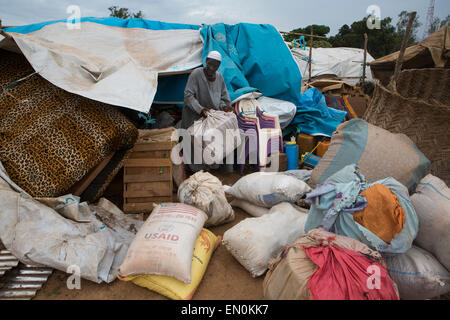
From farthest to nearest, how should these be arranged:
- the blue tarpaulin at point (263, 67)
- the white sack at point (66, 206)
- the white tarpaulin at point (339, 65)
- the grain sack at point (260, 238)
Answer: the white tarpaulin at point (339, 65) → the blue tarpaulin at point (263, 67) → the white sack at point (66, 206) → the grain sack at point (260, 238)

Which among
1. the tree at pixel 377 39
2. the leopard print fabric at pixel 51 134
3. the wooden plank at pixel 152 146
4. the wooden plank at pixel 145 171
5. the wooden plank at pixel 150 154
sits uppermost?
the tree at pixel 377 39

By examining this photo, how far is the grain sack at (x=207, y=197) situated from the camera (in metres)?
2.42

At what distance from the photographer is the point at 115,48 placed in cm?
415

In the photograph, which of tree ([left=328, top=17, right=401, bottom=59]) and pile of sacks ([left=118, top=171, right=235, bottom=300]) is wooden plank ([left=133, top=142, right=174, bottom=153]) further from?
tree ([left=328, top=17, right=401, bottom=59])

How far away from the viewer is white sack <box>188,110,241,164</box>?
10.8 ft

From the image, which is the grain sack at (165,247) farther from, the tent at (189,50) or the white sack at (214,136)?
the tent at (189,50)

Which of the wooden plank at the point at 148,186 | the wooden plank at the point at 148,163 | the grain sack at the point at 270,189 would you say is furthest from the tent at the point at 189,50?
the grain sack at the point at 270,189

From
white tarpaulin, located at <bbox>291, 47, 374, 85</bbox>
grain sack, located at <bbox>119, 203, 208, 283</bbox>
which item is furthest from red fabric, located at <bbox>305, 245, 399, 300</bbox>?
white tarpaulin, located at <bbox>291, 47, 374, 85</bbox>

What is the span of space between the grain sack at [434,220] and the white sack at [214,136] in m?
2.04

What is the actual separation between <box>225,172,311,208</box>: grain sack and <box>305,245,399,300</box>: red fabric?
2.95 feet

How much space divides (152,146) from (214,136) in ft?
2.50

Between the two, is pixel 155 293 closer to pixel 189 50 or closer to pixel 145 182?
pixel 145 182

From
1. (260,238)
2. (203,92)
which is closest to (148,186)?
(260,238)

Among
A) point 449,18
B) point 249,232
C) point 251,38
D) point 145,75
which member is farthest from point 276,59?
point 449,18
